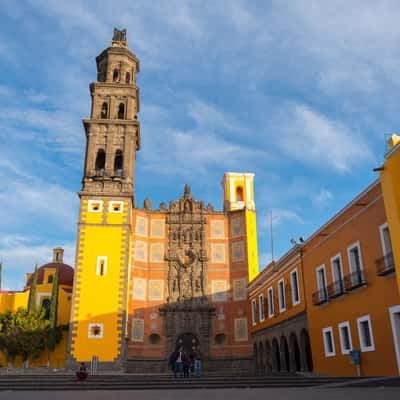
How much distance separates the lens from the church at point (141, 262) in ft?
106

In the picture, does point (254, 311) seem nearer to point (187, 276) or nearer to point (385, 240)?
point (187, 276)

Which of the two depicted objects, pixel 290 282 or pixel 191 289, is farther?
pixel 191 289

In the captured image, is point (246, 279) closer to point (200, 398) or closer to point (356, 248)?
point (356, 248)

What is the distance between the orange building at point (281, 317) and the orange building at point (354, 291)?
5.91 feet

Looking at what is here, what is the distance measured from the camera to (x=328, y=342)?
22.3 m

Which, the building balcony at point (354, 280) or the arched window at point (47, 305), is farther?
the arched window at point (47, 305)

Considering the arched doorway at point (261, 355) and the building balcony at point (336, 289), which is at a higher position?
the building balcony at point (336, 289)

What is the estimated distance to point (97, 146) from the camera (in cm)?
3725

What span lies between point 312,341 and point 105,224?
1767 cm

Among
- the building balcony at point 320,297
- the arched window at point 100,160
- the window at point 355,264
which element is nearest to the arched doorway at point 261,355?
the building balcony at point 320,297

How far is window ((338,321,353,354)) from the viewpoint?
20031 mm

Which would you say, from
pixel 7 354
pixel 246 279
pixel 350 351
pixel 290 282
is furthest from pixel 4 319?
pixel 350 351

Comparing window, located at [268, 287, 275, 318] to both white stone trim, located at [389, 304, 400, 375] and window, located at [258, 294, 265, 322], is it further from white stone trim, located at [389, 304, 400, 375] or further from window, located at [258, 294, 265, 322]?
white stone trim, located at [389, 304, 400, 375]

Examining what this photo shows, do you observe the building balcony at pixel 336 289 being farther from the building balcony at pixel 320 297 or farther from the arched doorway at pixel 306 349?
the arched doorway at pixel 306 349
